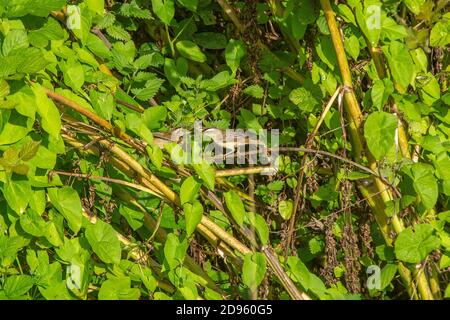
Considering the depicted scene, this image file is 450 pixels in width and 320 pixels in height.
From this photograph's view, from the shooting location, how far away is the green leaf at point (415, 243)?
6.48ft

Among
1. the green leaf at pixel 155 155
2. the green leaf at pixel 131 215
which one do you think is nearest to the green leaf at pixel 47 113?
the green leaf at pixel 155 155

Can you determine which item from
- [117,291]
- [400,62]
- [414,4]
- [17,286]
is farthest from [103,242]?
[414,4]

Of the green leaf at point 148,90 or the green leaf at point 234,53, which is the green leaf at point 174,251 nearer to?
the green leaf at point 148,90

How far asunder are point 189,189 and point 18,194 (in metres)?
0.42

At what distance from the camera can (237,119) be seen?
251 cm

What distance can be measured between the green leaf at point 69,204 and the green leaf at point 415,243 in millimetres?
834

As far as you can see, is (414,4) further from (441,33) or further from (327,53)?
(327,53)

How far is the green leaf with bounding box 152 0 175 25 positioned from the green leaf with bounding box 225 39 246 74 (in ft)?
0.72

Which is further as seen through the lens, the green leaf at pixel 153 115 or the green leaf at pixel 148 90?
the green leaf at pixel 148 90

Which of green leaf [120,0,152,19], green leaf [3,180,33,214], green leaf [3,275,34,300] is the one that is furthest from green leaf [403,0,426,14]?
green leaf [3,275,34,300]

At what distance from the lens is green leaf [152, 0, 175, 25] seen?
227 centimetres

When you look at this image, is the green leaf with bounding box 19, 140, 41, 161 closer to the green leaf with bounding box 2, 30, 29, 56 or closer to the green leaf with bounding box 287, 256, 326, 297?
the green leaf with bounding box 2, 30, 29, 56

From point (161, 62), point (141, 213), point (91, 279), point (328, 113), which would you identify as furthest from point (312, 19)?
point (91, 279)
